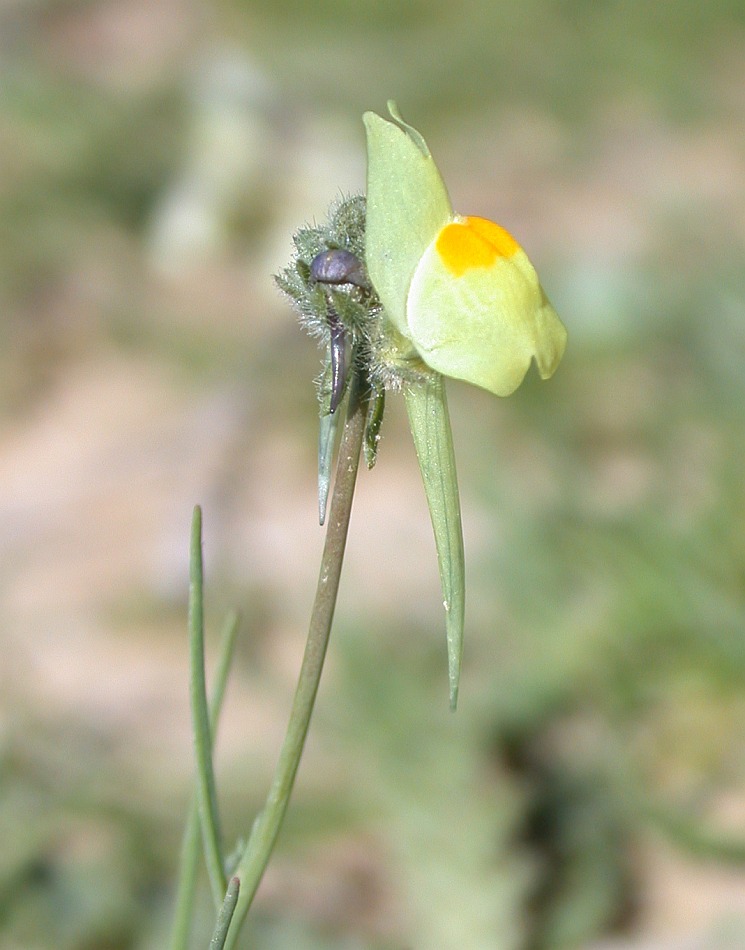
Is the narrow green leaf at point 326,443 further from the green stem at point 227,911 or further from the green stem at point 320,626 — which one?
the green stem at point 227,911

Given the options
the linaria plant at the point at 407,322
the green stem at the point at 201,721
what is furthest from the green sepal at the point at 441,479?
the green stem at the point at 201,721

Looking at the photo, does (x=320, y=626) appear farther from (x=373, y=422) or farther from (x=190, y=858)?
(x=190, y=858)

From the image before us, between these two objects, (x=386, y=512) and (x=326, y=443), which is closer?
(x=326, y=443)

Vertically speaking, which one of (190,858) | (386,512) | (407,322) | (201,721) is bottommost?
(190,858)

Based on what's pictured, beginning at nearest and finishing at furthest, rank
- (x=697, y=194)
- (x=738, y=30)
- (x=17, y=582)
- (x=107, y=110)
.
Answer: (x=17, y=582) → (x=697, y=194) → (x=107, y=110) → (x=738, y=30)

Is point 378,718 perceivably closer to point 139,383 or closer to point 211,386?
point 211,386

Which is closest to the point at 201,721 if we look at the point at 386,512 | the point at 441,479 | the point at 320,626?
the point at 320,626

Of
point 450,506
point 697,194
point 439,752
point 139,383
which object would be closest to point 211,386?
point 139,383
